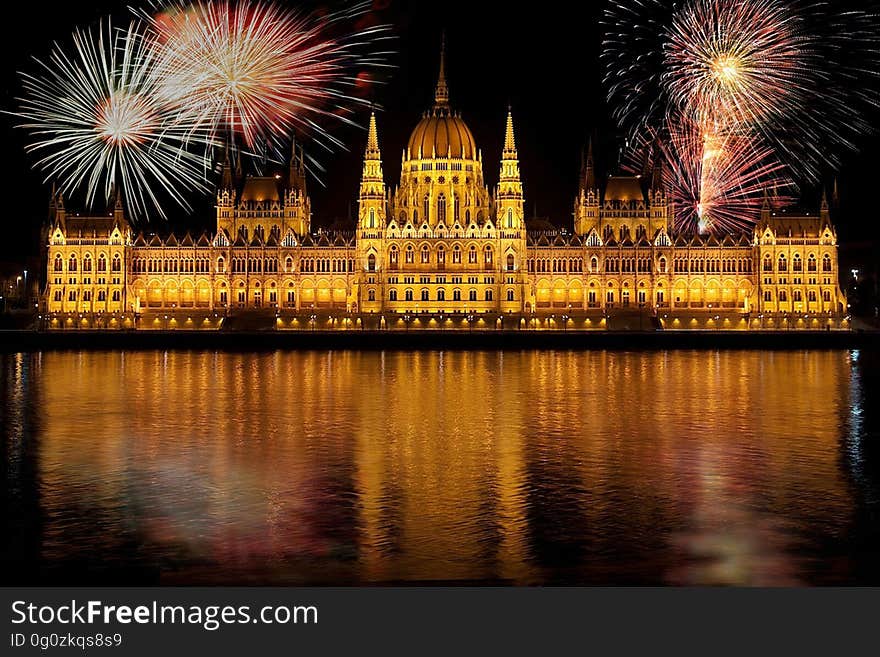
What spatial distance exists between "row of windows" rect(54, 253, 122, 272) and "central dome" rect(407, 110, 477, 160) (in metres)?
34.1

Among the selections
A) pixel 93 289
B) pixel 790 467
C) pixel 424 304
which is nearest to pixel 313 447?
pixel 790 467

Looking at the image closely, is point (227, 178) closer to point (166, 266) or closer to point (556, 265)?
point (166, 266)

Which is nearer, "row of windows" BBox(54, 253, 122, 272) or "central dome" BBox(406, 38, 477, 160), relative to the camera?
"row of windows" BBox(54, 253, 122, 272)

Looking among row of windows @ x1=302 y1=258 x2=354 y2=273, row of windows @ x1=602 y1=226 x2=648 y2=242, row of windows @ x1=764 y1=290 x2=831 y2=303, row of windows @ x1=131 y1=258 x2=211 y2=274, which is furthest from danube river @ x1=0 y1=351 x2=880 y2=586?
row of windows @ x1=602 y1=226 x2=648 y2=242

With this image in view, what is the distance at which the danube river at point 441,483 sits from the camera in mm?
16547

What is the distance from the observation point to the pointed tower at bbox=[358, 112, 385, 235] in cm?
11506

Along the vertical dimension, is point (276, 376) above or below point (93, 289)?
below

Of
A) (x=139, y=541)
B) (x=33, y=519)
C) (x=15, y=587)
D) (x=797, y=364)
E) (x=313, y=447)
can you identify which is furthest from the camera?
(x=797, y=364)

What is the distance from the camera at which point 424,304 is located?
112250 millimetres

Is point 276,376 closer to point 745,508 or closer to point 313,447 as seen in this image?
point 313,447

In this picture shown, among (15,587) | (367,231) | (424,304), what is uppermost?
(367,231)

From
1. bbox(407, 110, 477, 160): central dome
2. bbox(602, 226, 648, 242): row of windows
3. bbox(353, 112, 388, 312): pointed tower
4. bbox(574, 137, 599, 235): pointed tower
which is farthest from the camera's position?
bbox(574, 137, 599, 235): pointed tower

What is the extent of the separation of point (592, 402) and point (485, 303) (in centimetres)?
7348

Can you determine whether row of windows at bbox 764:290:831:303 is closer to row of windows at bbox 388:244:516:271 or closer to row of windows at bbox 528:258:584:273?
row of windows at bbox 528:258:584:273
